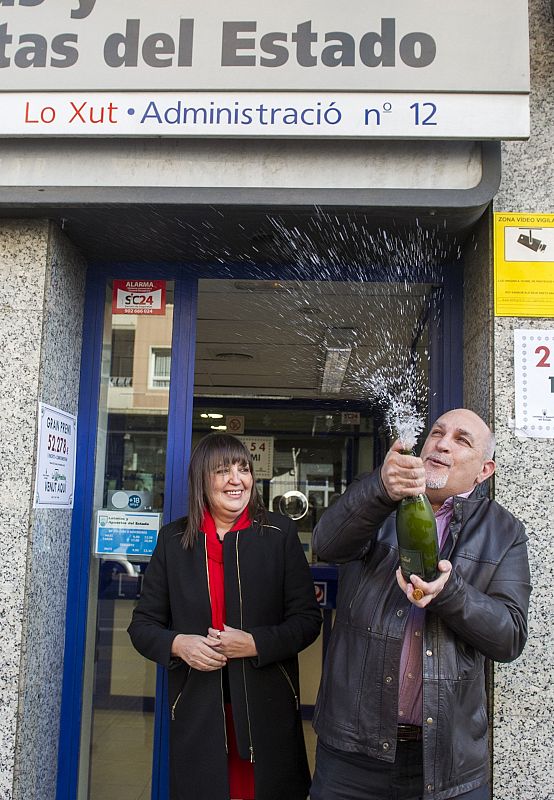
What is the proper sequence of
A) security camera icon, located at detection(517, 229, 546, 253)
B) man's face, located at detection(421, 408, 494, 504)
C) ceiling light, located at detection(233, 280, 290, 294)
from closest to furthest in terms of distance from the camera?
man's face, located at detection(421, 408, 494, 504), security camera icon, located at detection(517, 229, 546, 253), ceiling light, located at detection(233, 280, 290, 294)

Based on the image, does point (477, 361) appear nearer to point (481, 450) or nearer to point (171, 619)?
point (481, 450)

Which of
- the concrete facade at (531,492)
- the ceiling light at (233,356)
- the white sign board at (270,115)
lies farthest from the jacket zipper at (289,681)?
the ceiling light at (233,356)

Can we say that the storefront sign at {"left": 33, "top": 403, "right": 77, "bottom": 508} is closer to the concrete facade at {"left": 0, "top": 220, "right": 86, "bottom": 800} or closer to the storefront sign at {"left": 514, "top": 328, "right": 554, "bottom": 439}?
the concrete facade at {"left": 0, "top": 220, "right": 86, "bottom": 800}

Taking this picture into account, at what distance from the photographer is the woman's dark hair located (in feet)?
10.0

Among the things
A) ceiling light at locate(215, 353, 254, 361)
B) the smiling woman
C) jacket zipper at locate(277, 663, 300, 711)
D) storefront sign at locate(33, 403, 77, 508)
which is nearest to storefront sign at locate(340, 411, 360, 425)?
ceiling light at locate(215, 353, 254, 361)

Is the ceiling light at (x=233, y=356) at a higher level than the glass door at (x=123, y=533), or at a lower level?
higher

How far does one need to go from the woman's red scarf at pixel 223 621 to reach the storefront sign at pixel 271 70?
61.0 inches

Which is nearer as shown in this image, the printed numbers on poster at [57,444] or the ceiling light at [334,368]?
the printed numbers on poster at [57,444]

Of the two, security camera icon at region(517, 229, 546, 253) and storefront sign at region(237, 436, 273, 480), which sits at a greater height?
security camera icon at region(517, 229, 546, 253)

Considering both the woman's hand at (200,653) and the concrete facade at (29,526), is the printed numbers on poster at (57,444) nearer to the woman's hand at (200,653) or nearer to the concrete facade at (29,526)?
the concrete facade at (29,526)

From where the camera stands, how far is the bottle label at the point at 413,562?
2.18 metres

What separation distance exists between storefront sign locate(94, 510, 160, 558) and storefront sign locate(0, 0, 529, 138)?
1704 mm

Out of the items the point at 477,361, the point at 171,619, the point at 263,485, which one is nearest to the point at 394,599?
the point at 171,619

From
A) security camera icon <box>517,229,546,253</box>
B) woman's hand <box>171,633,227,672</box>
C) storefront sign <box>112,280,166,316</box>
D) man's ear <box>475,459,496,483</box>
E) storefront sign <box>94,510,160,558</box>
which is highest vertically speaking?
security camera icon <box>517,229,546,253</box>
